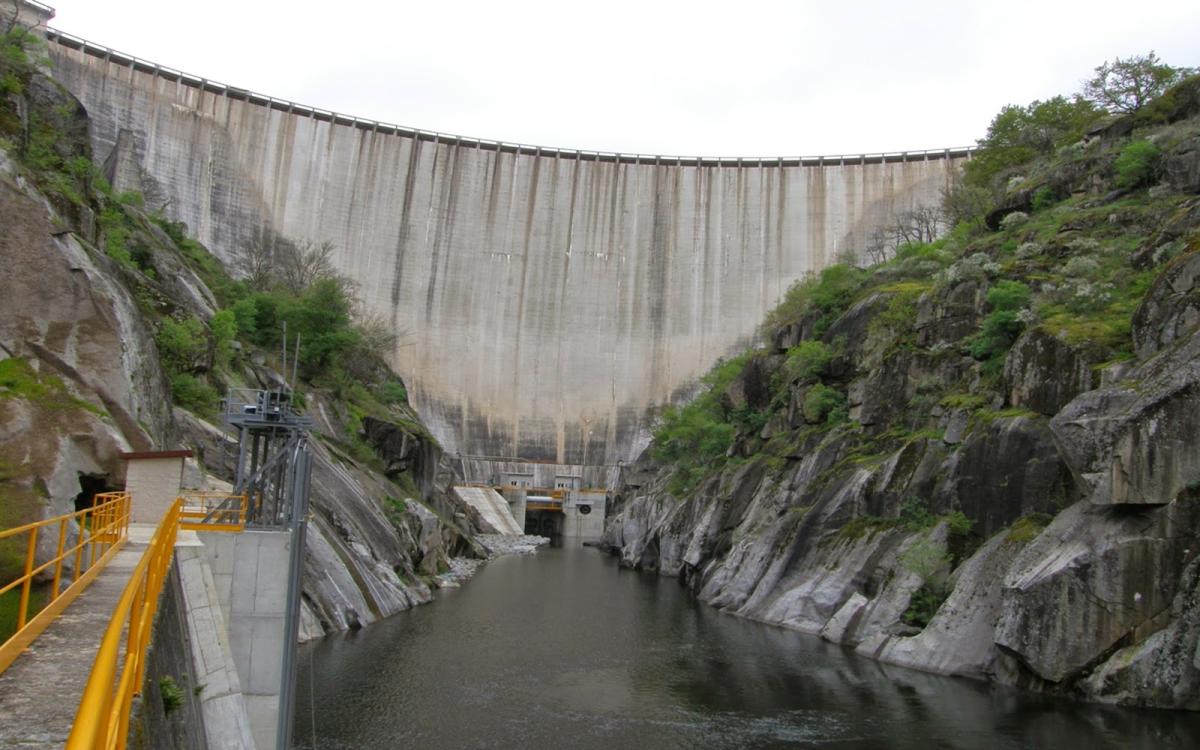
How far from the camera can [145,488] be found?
16609 mm

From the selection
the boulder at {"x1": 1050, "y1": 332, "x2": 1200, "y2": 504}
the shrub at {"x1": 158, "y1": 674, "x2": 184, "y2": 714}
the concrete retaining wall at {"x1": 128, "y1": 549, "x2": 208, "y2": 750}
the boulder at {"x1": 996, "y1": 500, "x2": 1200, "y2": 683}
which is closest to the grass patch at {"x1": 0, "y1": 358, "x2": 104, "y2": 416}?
the concrete retaining wall at {"x1": 128, "y1": 549, "x2": 208, "y2": 750}

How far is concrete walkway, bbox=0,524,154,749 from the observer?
4629 millimetres

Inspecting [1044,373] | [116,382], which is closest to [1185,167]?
[1044,373]

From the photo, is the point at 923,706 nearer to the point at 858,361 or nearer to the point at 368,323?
the point at 858,361

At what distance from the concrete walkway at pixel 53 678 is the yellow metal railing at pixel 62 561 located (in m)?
0.08

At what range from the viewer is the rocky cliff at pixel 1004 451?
19422 mm

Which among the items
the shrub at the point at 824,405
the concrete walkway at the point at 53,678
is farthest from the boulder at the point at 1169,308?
the concrete walkway at the point at 53,678

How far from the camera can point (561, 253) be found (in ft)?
234

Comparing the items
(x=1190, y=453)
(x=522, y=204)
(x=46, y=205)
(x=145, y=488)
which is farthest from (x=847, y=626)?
(x=522, y=204)

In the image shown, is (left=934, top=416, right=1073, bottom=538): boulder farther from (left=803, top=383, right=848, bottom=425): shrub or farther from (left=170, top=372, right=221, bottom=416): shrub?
(left=170, top=372, right=221, bottom=416): shrub

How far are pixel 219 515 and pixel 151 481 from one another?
130 cm

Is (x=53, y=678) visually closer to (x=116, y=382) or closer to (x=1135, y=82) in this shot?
(x=116, y=382)

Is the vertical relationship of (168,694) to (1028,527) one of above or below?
below

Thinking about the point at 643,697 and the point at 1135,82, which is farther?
the point at 1135,82
